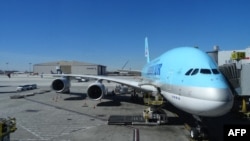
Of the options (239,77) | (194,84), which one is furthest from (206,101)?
(239,77)

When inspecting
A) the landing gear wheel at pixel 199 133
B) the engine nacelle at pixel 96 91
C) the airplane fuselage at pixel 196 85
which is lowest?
the landing gear wheel at pixel 199 133

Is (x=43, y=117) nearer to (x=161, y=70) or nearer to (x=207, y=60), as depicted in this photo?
(x=161, y=70)

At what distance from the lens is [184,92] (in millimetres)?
11953

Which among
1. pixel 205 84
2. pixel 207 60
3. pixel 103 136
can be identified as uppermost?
pixel 207 60

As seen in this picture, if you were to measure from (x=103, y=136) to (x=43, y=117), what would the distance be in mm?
7420

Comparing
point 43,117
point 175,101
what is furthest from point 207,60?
point 43,117

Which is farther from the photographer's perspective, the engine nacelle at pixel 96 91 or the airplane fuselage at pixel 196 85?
the engine nacelle at pixel 96 91

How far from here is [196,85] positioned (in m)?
11.3

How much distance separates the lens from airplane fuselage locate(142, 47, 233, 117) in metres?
10.3

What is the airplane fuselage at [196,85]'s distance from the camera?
10.3 metres

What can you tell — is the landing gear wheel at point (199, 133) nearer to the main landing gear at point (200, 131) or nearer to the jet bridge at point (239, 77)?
the main landing gear at point (200, 131)

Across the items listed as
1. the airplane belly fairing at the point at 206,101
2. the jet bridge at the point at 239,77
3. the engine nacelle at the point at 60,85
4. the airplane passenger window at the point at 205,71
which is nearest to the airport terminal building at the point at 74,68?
the engine nacelle at the point at 60,85

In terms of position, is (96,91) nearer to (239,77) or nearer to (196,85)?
(239,77)

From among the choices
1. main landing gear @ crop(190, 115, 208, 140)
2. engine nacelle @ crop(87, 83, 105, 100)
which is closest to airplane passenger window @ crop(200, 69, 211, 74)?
main landing gear @ crop(190, 115, 208, 140)
